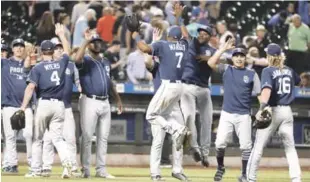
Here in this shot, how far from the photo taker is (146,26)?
87.9 feet

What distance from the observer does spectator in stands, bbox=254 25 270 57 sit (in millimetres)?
26172

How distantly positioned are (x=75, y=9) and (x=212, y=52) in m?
9.01

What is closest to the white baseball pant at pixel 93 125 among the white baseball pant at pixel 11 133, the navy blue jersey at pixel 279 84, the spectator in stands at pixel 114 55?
the white baseball pant at pixel 11 133

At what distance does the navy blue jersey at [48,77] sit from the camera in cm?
→ 1888

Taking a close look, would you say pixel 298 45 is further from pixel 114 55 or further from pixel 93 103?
pixel 93 103

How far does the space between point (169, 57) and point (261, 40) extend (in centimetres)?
843

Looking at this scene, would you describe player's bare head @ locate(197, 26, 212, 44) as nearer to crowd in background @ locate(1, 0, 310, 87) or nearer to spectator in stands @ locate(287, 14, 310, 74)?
crowd in background @ locate(1, 0, 310, 87)

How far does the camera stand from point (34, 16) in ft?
93.2

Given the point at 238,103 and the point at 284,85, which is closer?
the point at 284,85

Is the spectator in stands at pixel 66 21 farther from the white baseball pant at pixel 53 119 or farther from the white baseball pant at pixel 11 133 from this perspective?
the white baseball pant at pixel 53 119

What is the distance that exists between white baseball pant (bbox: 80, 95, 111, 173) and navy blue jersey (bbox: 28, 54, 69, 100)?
66 centimetres

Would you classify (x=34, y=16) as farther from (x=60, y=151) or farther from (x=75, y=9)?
(x=60, y=151)

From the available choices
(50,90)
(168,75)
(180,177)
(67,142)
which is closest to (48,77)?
(50,90)

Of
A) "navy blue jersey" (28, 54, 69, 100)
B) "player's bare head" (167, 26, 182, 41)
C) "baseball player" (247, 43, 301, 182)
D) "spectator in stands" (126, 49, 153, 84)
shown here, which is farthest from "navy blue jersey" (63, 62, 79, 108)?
"spectator in stands" (126, 49, 153, 84)
